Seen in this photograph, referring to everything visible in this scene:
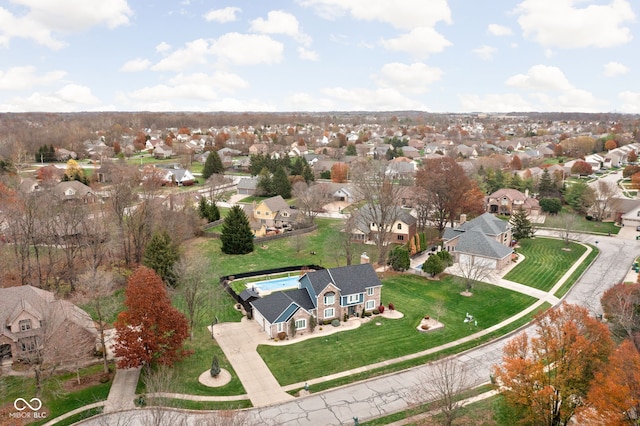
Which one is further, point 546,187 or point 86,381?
point 546,187

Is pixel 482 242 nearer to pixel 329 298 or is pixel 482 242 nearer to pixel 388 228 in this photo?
pixel 388 228

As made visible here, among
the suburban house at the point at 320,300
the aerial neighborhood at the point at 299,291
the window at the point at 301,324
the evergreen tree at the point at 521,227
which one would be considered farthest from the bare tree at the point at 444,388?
the evergreen tree at the point at 521,227

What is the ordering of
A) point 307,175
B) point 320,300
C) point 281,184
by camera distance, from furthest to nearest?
point 307,175
point 281,184
point 320,300

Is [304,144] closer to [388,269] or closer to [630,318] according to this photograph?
[388,269]

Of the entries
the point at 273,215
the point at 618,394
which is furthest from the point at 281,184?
the point at 618,394

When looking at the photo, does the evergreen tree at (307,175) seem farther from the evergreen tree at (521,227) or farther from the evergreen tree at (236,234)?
the evergreen tree at (521,227)
